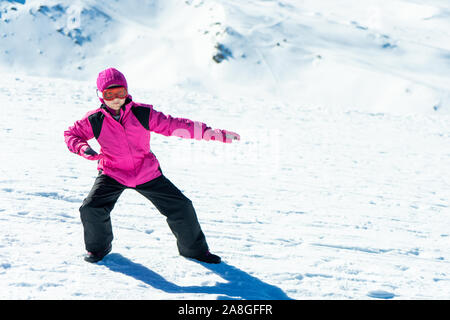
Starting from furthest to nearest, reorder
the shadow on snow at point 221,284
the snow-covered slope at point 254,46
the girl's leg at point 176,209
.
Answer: the snow-covered slope at point 254,46 → the girl's leg at point 176,209 → the shadow on snow at point 221,284

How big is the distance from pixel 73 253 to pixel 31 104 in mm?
7004

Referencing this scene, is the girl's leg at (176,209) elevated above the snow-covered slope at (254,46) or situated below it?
below

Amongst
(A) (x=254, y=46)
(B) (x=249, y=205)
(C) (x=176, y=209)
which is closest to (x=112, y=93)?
(C) (x=176, y=209)

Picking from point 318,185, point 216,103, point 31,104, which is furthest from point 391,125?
point 31,104

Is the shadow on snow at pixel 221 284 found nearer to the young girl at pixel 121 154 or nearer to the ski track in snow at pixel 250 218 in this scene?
the ski track in snow at pixel 250 218

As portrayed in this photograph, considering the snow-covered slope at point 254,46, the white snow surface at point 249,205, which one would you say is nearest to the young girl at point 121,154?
the white snow surface at point 249,205

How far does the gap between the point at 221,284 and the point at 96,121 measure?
5.14 feet

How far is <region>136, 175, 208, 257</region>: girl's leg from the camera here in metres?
3.38

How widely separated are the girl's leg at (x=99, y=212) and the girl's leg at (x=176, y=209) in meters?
0.22

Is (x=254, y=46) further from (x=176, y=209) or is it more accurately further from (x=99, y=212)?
(x=99, y=212)

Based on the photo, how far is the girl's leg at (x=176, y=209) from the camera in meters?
3.38

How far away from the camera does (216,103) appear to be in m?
12.1
